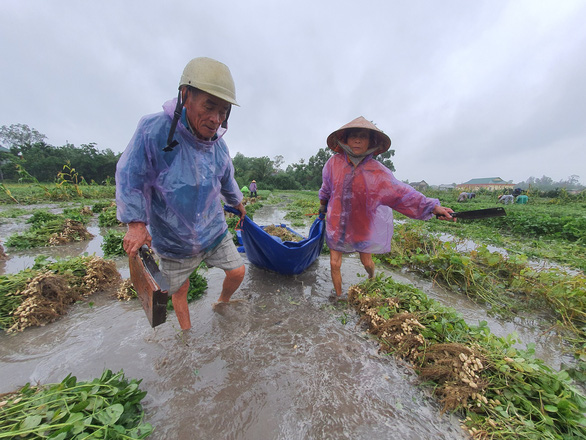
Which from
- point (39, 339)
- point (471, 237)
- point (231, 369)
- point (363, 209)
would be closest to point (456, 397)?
point (231, 369)

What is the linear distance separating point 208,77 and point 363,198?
6.30ft

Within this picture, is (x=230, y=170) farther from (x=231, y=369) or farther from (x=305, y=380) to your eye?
(x=305, y=380)

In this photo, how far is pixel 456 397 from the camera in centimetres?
153

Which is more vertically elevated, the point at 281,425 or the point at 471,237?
the point at 471,237

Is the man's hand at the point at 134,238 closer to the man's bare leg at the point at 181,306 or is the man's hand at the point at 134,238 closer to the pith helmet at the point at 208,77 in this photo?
the man's bare leg at the point at 181,306

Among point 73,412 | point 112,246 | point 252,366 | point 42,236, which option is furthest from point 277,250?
point 42,236

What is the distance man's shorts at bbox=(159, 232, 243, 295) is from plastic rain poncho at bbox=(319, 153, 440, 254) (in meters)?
1.27

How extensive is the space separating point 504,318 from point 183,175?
382 centimetres

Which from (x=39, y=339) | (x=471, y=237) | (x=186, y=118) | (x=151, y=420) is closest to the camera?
(x=151, y=420)

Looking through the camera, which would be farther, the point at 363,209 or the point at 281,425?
the point at 363,209

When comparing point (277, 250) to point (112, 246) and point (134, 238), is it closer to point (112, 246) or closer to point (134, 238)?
point (134, 238)

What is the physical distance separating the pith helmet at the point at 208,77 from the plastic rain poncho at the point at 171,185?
25 centimetres

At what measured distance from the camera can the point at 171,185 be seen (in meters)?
1.70

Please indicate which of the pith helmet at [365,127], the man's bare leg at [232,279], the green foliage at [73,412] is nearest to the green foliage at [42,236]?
the man's bare leg at [232,279]
